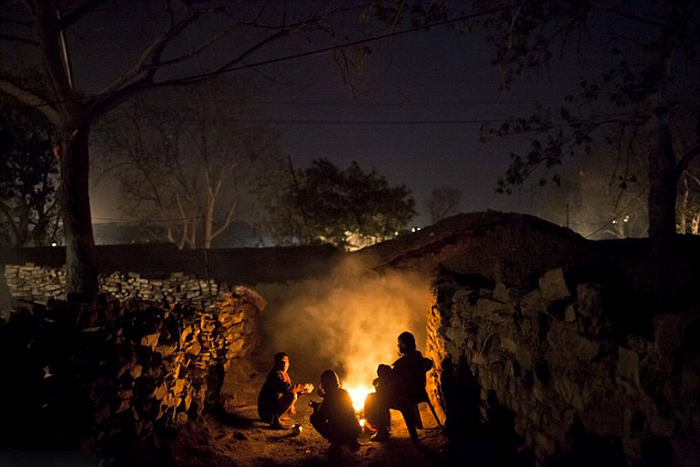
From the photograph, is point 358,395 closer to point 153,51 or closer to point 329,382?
point 329,382

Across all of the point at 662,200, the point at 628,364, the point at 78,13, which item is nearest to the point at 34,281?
the point at 78,13

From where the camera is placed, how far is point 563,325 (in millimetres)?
4312

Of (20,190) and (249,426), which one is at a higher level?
(20,190)

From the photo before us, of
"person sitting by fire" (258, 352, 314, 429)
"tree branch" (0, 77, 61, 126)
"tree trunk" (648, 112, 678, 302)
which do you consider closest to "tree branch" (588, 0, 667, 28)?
"tree trunk" (648, 112, 678, 302)

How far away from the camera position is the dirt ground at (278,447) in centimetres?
643

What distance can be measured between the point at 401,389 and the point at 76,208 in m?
9.42

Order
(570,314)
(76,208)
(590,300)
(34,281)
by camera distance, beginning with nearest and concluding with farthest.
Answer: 1. (590,300)
2. (570,314)
3. (76,208)
4. (34,281)

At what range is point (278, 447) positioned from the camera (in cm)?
723

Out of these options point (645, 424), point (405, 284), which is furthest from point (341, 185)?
point (645, 424)

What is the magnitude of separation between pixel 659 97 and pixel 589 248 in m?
5.07

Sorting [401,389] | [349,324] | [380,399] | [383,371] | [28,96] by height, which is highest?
[28,96]

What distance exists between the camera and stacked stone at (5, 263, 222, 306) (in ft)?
53.6

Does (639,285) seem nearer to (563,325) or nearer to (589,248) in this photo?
(589,248)

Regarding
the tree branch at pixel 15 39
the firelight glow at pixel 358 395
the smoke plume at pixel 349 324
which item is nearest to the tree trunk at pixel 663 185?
the smoke plume at pixel 349 324
